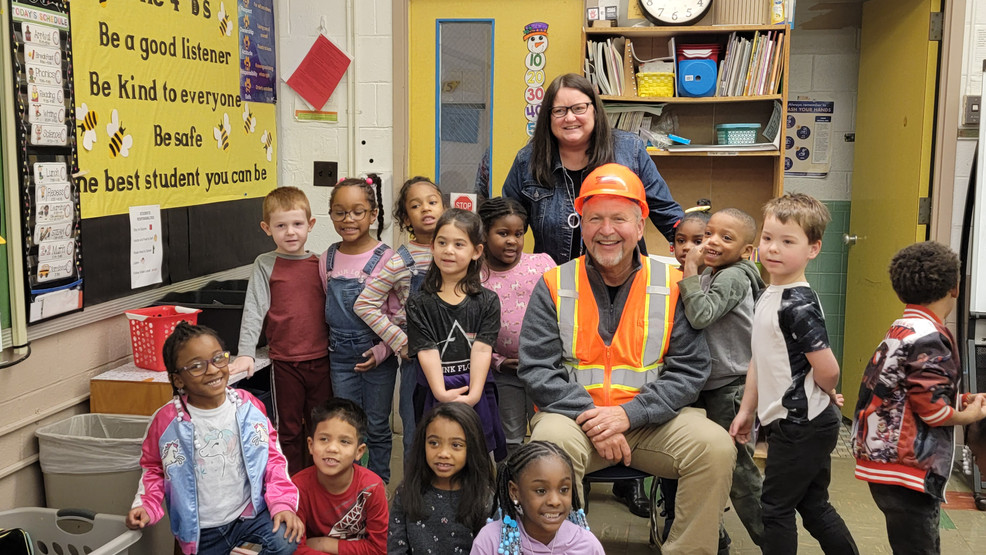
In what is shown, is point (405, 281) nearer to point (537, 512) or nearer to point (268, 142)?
point (537, 512)

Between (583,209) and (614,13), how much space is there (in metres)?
1.75

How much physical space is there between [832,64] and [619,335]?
9.36ft

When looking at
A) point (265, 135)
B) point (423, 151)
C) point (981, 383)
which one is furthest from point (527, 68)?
point (981, 383)

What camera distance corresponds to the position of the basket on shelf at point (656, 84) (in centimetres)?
391

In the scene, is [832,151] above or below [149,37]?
below

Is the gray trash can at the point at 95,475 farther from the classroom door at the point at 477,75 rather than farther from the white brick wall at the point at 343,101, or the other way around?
the classroom door at the point at 477,75

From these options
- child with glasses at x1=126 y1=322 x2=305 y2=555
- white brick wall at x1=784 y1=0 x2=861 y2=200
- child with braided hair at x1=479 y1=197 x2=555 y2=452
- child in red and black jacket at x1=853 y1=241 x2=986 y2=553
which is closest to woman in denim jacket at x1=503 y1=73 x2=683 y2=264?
child with braided hair at x1=479 y1=197 x2=555 y2=452

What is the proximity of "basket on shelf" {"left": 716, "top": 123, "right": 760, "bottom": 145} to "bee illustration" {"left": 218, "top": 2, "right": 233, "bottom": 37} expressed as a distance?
2240 mm

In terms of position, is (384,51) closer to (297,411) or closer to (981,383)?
(297,411)

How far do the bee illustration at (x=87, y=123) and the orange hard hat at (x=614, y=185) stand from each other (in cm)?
158

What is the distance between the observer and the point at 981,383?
365 centimetres

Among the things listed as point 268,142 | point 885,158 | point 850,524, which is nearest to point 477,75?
point 268,142

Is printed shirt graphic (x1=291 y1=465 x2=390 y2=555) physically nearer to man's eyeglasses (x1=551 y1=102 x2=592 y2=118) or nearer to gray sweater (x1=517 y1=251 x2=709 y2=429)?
gray sweater (x1=517 y1=251 x2=709 y2=429)

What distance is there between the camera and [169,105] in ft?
10.5
